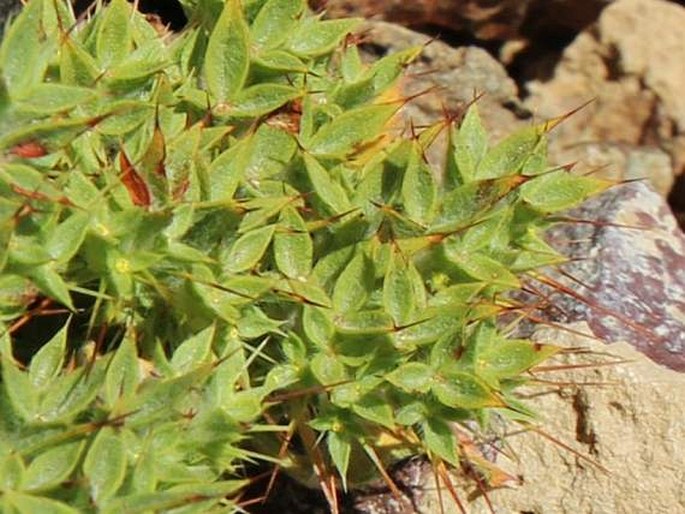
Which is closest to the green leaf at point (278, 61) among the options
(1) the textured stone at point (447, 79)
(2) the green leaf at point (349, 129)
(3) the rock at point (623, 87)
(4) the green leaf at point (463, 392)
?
(2) the green leaf at point (349, 129)

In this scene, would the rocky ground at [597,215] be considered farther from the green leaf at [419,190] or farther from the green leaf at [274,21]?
the green leaf at [274,21]

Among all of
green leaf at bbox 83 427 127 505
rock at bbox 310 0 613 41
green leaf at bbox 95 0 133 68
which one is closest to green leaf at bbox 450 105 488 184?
green leaf at bbox 95 0 133 68

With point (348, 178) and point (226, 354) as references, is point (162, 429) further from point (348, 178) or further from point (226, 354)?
point (348, 178)

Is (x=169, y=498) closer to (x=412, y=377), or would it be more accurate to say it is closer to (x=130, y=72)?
(x=412, y=377)

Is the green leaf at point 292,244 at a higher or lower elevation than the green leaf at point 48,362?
higher

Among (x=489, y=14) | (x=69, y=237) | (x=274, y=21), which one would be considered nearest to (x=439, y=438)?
(x=69, y=237)

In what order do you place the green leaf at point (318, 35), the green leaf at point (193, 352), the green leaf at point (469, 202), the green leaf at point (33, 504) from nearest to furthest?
the green leaf at point (33, 504) → the green leaf at point (193, 352) → the green leaf at point (469, 202) → the green leaf at point (318, 35)
